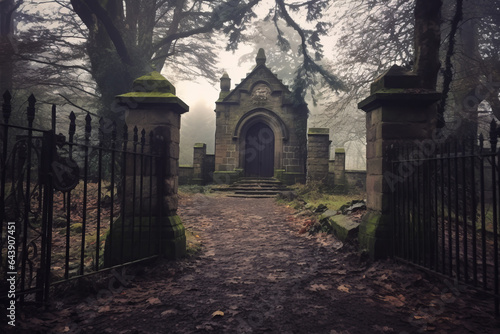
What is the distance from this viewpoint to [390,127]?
13.1ft

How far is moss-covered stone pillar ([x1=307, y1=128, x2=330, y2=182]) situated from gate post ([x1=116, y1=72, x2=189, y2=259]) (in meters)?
9.60

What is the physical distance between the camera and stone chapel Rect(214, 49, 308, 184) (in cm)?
1532

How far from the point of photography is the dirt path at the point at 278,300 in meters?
2.44

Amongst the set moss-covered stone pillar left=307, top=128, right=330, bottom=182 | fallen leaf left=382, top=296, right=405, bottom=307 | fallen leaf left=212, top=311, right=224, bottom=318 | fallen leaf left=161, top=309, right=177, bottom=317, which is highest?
moss-covered stone pillar left=307, top=128, right=330, bottom=182

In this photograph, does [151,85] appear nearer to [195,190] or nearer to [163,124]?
[163,124]

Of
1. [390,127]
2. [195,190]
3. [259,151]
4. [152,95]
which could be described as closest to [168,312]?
[152,95]

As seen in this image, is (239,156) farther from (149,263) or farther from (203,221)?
(149,263)

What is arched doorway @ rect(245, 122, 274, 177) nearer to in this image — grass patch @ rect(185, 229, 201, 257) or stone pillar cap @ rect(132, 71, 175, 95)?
grass patch @ rect(185, 229, 201, 257)

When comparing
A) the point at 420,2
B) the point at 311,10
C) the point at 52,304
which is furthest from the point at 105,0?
the point at 52,304

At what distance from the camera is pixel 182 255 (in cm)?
413

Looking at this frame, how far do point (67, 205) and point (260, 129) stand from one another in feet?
45.4

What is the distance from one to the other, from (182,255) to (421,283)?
3132 mm

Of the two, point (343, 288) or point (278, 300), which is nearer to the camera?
point (278, 300)

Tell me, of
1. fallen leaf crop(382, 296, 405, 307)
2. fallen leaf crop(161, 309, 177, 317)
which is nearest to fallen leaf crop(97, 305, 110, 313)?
fallen leaf crop(161, 309, 177, 317)
